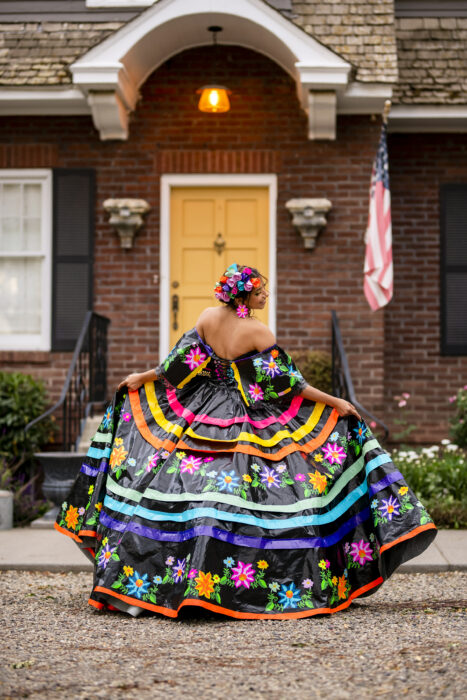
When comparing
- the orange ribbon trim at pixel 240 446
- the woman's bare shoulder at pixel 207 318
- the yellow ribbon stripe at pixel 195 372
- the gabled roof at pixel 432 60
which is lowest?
the orange ribbon trim at pixel 240 446

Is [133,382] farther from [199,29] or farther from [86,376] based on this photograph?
[199,29]

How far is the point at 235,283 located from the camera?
481cm

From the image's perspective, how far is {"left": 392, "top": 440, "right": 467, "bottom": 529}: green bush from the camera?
7.25 metres

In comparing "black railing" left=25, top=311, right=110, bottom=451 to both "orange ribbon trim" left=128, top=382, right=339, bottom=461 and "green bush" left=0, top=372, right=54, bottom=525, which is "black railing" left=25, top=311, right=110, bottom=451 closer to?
"green bush" left=0, top=372, right=54, bottom=525

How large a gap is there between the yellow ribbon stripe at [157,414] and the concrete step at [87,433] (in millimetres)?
3328

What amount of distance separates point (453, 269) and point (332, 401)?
5.09 meters

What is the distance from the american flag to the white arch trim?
0.77m

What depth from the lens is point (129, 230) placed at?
353 inches

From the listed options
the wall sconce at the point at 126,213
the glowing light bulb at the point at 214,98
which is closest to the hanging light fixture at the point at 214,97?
the glowing light bulb at the point at 214,98

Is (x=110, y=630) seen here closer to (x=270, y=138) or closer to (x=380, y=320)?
(x=380, y=320)

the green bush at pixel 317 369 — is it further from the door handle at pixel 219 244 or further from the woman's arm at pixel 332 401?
the woman's arm at pixel 332 401

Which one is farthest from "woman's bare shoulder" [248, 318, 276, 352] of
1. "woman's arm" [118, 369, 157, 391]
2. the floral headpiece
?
"woman's arm" [118, 369, 157, 391]

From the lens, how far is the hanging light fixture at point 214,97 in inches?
340

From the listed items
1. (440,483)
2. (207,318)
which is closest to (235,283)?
(207,318)
